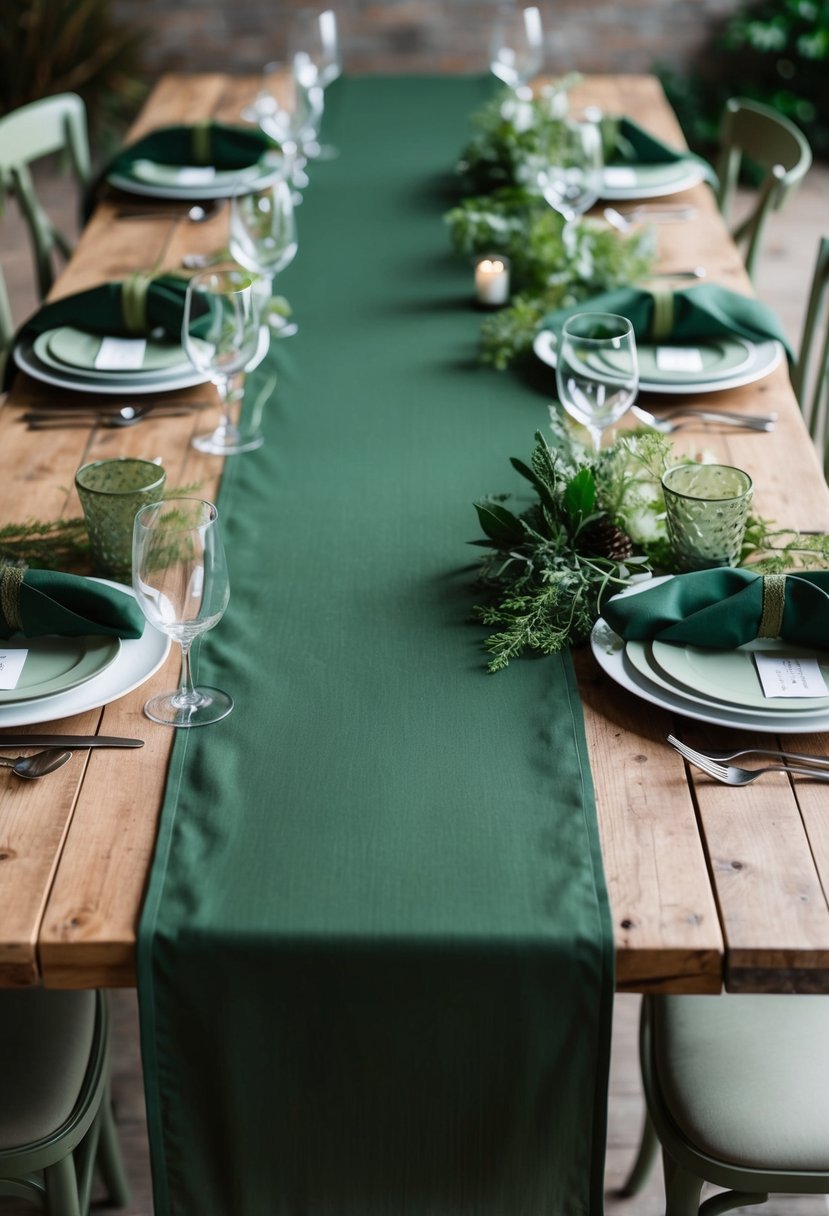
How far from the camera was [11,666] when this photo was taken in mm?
1354

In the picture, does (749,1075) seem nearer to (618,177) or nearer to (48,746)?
(48,746)

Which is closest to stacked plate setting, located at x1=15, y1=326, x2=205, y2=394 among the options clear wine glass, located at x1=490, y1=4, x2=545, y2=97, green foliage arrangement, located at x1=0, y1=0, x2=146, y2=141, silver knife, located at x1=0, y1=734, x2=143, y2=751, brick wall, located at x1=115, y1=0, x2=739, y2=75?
silver knife, located at x1=0, y1=734, x2=143, y2=751

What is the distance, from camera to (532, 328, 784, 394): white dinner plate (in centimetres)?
192

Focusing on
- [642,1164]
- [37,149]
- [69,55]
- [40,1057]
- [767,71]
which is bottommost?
[642,1164]

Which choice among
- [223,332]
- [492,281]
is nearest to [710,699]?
[223,332]

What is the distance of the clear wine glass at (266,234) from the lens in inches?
85.3

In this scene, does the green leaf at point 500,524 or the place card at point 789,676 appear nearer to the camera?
the place card at point 789,676

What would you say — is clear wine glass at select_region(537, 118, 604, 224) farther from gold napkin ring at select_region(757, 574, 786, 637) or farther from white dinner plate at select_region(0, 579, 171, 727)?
white dinner plate at select_region(0, 579, 171, 727)

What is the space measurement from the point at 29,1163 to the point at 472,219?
169 cm

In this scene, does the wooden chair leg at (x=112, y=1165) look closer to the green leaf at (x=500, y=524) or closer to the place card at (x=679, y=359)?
the green leaf at (x=500, y=524)

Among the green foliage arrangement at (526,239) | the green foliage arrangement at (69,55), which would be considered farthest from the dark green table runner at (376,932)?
the green foliage arrangement at (69,55)

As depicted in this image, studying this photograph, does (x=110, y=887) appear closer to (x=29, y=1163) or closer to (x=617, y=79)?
(x=29, y=1163)

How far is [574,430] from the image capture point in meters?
1.78

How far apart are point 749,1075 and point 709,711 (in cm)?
41
